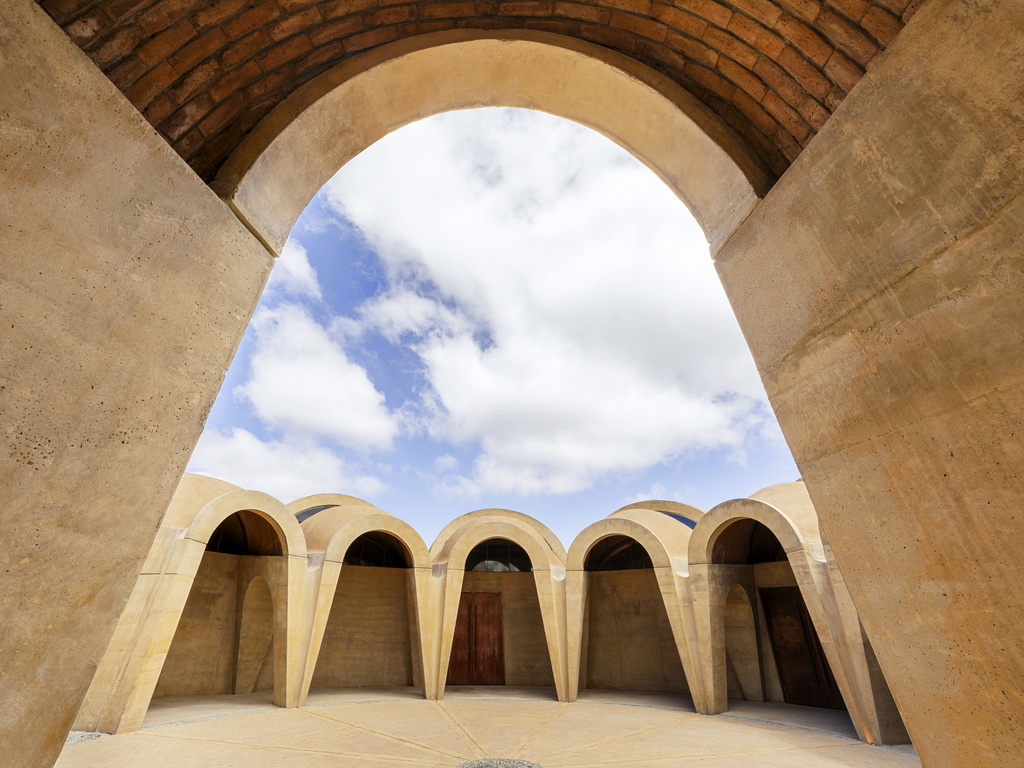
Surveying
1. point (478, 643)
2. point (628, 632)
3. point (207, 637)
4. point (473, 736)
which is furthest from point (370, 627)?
point (628, 632)

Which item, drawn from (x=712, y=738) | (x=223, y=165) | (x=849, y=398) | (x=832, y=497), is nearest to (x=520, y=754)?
(x=712, y=738)

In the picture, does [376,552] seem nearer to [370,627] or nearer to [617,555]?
[370,627]

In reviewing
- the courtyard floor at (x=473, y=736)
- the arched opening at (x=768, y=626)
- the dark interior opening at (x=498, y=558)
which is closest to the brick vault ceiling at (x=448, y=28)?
the courtyard floor at (x=473, y=736)

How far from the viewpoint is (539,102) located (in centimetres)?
431

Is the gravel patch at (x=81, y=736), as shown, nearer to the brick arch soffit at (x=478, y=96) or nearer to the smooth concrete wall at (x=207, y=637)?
the smooth concrete wall at (x=207, y=637)

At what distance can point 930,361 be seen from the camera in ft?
7.47

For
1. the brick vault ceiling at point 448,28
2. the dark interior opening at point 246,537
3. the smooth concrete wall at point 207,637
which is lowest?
the smooth concrete wall at point 207,637

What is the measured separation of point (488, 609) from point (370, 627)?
3.59 meters

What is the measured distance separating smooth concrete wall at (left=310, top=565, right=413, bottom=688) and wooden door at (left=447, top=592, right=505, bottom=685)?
4.80ft

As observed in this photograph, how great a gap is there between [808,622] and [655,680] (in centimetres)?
445

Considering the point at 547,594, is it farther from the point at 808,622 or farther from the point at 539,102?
the point at 539,102

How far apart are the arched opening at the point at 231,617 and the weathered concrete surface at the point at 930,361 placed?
461 inches

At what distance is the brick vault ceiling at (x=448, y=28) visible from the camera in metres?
2.63

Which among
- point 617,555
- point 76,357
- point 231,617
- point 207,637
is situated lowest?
point 207,637
